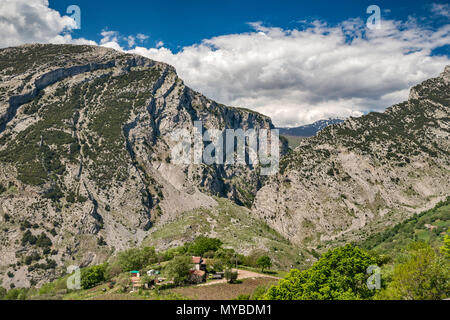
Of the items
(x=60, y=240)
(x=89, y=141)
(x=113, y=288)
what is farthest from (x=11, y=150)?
(x=113, y=288)

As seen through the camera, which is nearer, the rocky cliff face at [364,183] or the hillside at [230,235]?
the hillside at [230,235]

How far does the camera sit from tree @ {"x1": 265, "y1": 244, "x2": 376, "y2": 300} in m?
35.2

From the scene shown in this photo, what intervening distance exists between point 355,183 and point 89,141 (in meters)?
174

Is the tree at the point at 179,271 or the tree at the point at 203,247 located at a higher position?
the tree at the point at 179,271

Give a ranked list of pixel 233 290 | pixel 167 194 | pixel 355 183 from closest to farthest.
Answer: pixel 233 290, pixel 355 183, pixel 167 194

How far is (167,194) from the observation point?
190375mm

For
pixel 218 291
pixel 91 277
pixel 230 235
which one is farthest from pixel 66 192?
pixel 218 291

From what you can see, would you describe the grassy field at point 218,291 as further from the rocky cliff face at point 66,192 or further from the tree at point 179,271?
the rocky cliff face at point 66,192

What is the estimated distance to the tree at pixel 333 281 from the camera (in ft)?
115

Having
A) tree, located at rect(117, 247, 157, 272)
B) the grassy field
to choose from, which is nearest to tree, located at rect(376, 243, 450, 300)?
the grassy field

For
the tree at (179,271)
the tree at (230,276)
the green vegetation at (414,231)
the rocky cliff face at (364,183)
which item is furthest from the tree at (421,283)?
the rocky cliff face at (364,183)

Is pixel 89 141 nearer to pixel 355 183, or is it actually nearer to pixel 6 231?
pixel 6 231

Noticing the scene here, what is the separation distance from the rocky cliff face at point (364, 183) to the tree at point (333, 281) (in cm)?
12015

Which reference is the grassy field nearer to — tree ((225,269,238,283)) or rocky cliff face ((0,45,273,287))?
tree ((225,269,238,283))
